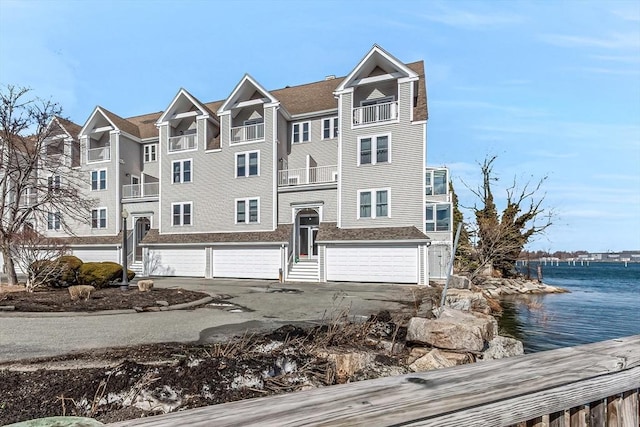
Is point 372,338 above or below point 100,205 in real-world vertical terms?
below

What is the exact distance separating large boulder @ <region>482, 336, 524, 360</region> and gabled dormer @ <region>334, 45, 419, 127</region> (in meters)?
14.9

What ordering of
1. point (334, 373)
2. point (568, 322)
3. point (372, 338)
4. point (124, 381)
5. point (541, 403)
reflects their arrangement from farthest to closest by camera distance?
point (568, 322)
point (372, 338)
point (334, 373)
point (124, 381)
point (541, 403)

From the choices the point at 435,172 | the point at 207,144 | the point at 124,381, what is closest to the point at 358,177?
the point at 435,172

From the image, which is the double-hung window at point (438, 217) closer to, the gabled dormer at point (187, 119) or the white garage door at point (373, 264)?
the white garage door at point (373, 264)

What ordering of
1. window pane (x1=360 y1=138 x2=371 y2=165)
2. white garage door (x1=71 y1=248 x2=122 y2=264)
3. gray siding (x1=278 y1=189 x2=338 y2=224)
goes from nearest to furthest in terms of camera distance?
window pane (x1=360 y1=138 x2=371 y2=165) → gray siding (x1=278 y1=189 x2=338 y2=224) → white garage door (x1=71 y1=248 x2=122 y2=264)

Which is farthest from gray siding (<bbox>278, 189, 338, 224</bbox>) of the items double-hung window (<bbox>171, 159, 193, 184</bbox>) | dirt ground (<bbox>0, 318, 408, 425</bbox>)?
dirt ground (<bbox>0, 318, 408, 425</bbox>)

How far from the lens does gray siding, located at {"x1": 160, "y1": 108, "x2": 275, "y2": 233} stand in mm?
23078

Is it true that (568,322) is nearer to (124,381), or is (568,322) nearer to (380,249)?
(380,249)

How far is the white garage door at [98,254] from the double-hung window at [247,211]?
390 inches

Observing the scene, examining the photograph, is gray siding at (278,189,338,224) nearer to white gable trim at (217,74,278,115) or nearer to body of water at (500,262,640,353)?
white gable trim at (217,74,278,115)

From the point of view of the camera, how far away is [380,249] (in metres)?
20.1

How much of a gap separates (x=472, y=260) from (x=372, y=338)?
23900mm

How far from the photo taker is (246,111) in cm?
2516

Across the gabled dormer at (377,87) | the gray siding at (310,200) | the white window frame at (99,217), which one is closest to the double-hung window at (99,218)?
the white window frame at (99,217)
